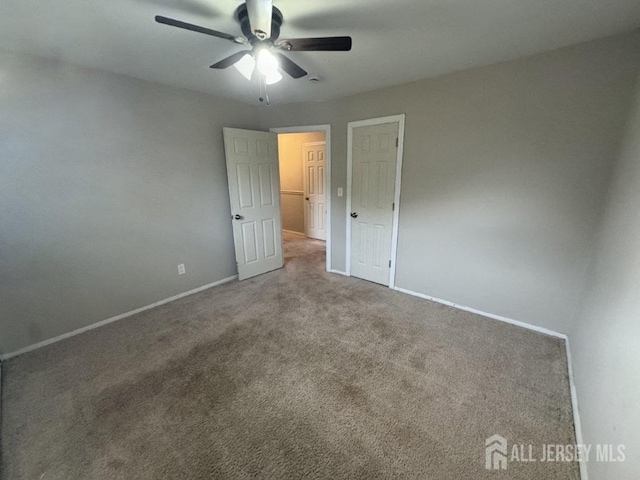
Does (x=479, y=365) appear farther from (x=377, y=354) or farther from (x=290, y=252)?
(x=290, y=252)

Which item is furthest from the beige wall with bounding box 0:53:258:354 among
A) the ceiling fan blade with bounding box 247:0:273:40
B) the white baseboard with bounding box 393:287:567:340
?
the white baseboard with bounding box 393:287:567:340

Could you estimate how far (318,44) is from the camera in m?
1.41

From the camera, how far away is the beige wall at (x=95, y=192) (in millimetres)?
2006

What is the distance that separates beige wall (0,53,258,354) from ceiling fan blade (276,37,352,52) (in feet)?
6.26

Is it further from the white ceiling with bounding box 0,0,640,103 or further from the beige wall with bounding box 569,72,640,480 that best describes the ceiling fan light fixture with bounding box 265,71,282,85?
the beige wall with bounding box 569,72,640,480

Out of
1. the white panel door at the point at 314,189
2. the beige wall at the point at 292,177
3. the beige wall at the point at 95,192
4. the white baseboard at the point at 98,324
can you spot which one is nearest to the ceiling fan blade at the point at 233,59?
the beige wall at the point at 95,192

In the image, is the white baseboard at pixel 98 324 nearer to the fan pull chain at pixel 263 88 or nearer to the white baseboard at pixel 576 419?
the fan pull chain at pixel 263 88

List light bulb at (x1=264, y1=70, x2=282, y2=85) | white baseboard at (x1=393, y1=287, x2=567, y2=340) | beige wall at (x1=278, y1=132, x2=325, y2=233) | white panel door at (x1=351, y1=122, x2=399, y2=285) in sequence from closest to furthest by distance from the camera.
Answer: light bulb at (x1=264, y1=70, x2=282, y2=85), white baseboard at (x1=393, y1=287, x2=567, y2=340), white panel door at (x1=351, y1=122, x2=399, y2=285), beige wall at (x1=278, y1=132, x2=325, y2=233)

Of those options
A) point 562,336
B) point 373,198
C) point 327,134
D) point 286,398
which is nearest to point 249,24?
point 327,134

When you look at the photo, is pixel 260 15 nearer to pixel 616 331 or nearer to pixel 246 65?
pixel 246 65

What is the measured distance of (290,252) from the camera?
4.78 meters

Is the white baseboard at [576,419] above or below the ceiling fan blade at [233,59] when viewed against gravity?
below

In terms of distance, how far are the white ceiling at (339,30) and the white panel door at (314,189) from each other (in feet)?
9.26

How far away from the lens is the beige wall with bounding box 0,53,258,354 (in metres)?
2.01
